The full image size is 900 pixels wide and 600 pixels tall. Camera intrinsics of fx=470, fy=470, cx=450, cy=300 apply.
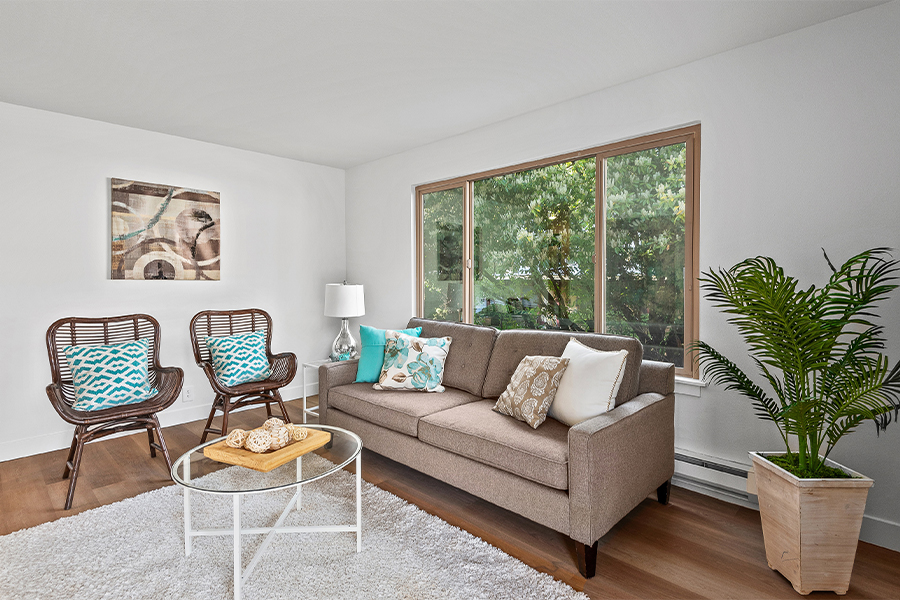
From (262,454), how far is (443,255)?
2660 millimetres

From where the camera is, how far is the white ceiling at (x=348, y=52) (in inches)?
85.3

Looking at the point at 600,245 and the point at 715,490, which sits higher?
the point at 600,245

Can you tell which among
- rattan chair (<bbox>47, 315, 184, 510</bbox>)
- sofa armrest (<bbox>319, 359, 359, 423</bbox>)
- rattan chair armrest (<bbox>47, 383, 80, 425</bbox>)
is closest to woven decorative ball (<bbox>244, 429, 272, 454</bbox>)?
rattan chair (<bbox>47, 315, 184, 510</bbox>)

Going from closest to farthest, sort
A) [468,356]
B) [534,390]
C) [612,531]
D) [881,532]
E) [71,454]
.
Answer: [881,532], [612,531], [534,390], [71,454], [468,356]

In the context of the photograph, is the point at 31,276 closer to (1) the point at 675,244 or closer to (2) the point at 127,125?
(2) the point at 127,125

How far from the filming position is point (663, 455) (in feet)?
8.03

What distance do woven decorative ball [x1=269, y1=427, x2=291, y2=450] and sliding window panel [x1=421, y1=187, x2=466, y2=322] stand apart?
223 centimetres

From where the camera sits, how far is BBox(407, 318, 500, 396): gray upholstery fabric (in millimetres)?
3188

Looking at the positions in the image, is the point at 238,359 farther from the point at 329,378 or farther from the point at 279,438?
the point at 279,438

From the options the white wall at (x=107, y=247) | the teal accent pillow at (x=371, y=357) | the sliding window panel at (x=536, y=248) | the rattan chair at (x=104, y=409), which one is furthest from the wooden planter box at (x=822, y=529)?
the white wall at (x=107, y=247)

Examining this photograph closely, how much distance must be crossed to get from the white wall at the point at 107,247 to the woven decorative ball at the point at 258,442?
2504 mm

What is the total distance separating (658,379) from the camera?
2566mm

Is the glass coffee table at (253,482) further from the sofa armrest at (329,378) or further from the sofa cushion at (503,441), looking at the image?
the sofa armrest at (329,378)

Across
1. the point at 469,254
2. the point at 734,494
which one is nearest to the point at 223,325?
the point at 469,254
